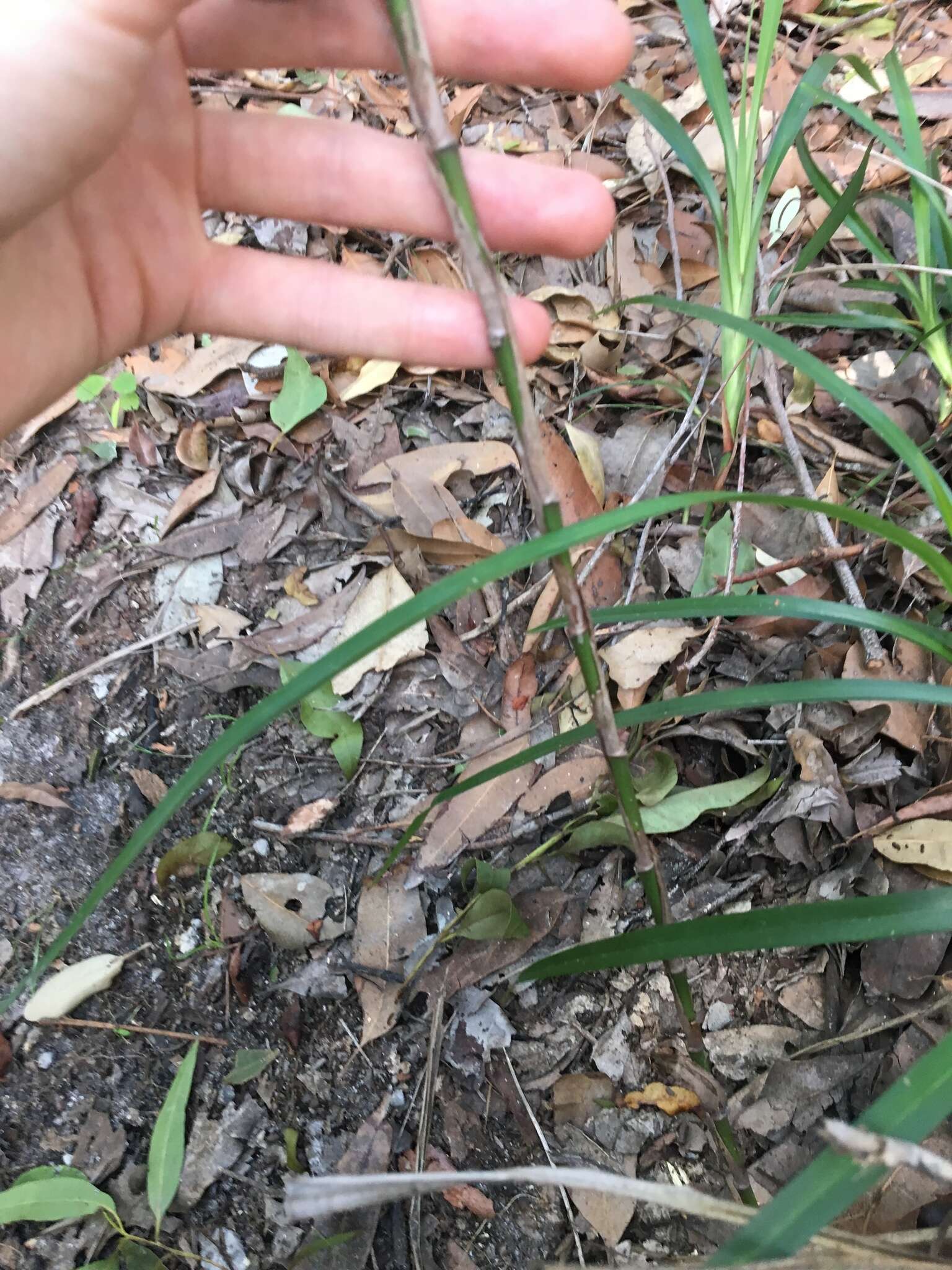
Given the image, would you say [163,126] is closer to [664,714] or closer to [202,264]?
[202,264]

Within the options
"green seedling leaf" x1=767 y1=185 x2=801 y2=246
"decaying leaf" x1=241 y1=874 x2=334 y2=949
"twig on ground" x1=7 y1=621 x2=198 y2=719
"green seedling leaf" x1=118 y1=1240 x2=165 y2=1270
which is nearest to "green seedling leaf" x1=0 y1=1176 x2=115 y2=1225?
"green seedling leaf" x1=118 y1=1240 x2=165 y2=1270

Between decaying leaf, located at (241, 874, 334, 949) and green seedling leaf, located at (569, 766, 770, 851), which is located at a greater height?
green seedling leaf, located at (569, 766, 770, 851)

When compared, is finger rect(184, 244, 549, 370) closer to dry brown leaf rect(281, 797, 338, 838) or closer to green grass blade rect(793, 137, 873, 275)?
green grass blade rect(793, 137, 873, 275)

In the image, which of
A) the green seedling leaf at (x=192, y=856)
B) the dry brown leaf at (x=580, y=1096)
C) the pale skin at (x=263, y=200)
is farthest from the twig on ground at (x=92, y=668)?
the dry brown leaf at (x=580, y=1096)

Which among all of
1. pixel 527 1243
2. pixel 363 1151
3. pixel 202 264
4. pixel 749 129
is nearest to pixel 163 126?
pixel 202 264

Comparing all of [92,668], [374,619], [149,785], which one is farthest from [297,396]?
[149,785]

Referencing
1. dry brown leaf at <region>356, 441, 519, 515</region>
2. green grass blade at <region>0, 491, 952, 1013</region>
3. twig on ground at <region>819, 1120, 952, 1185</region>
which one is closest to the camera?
twig on ground at <region>819, 1120, 952, 1185</region>
